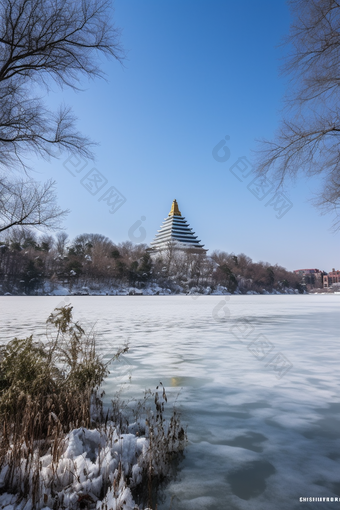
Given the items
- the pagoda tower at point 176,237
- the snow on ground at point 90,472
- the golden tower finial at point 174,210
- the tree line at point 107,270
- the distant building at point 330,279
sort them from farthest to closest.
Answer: the distant building at point 330,279, the golden tower finial at point 174,210, the pagoda tower at point 176,237, the tree line at point 107,270, the snow on ground at point 90,472

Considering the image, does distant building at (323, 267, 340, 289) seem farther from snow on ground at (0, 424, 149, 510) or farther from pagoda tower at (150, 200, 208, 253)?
snow on ground at (0, 424, 149, 510)

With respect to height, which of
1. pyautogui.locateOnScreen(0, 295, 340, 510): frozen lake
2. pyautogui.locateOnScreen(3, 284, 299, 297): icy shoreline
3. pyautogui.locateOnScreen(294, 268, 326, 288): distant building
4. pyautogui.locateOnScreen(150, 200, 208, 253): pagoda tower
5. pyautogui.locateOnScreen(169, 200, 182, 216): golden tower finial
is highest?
pyautogui.locateOnScreen(169, 200, 182, 216): golden tower finial

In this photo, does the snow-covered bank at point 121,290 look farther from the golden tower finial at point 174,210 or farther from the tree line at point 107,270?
the golden tower finial at point 174,210

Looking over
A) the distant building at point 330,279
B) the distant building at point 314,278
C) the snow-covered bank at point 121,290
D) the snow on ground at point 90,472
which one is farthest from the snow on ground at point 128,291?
the distant building at point 330,279

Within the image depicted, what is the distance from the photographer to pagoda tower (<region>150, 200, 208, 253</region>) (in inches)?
3302

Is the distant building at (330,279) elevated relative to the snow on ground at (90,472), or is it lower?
elevated

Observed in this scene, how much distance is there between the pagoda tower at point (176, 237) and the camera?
83875mm

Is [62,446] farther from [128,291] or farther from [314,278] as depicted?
[314,278]

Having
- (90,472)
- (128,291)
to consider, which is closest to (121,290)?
(128,291)

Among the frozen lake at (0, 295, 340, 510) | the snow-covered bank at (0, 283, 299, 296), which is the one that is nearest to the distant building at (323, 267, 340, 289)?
the snow-covered bank at (0, 283, 299, 296)

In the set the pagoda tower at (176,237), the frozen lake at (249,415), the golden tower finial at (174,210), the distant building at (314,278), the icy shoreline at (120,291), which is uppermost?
the golden tower finial at (174,210)

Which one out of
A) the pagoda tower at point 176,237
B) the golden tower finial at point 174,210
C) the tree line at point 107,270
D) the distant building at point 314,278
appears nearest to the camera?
the tree line at point 107,270

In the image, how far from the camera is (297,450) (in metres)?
2.78

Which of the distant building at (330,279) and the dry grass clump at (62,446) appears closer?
the dry grass clump at (62,446)
